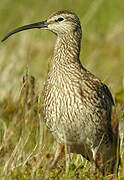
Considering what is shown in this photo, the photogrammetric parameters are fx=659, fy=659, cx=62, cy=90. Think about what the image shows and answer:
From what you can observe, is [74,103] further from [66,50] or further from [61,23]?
[61,23]

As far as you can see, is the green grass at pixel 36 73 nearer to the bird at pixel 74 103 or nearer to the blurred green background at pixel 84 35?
the blurred green background at pixel 84 35

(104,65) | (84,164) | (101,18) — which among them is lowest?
(84,164)

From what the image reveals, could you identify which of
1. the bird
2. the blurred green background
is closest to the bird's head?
the bird

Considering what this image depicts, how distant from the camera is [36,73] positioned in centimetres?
1352

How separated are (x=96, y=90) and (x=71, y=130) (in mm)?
544

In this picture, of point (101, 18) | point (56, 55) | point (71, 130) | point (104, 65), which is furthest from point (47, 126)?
point (101, 18)

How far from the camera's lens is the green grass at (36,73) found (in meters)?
6.56

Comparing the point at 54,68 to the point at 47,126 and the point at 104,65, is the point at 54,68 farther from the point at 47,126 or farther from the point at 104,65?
the point at 104,65

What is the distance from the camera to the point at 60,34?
25.4 ft

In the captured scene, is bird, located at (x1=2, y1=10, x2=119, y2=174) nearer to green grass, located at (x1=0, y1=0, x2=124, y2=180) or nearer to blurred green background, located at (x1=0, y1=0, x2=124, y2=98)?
green grass, located at (x1=0, y1=0, x2=124, y2=180)

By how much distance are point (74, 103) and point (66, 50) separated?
0.84 metres

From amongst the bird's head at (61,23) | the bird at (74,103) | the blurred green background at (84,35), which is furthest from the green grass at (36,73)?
the bird's head at (61,23)

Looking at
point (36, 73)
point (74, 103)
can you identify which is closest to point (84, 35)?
point (36, 73)

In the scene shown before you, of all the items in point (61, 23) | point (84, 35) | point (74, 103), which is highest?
point (84, 35)
